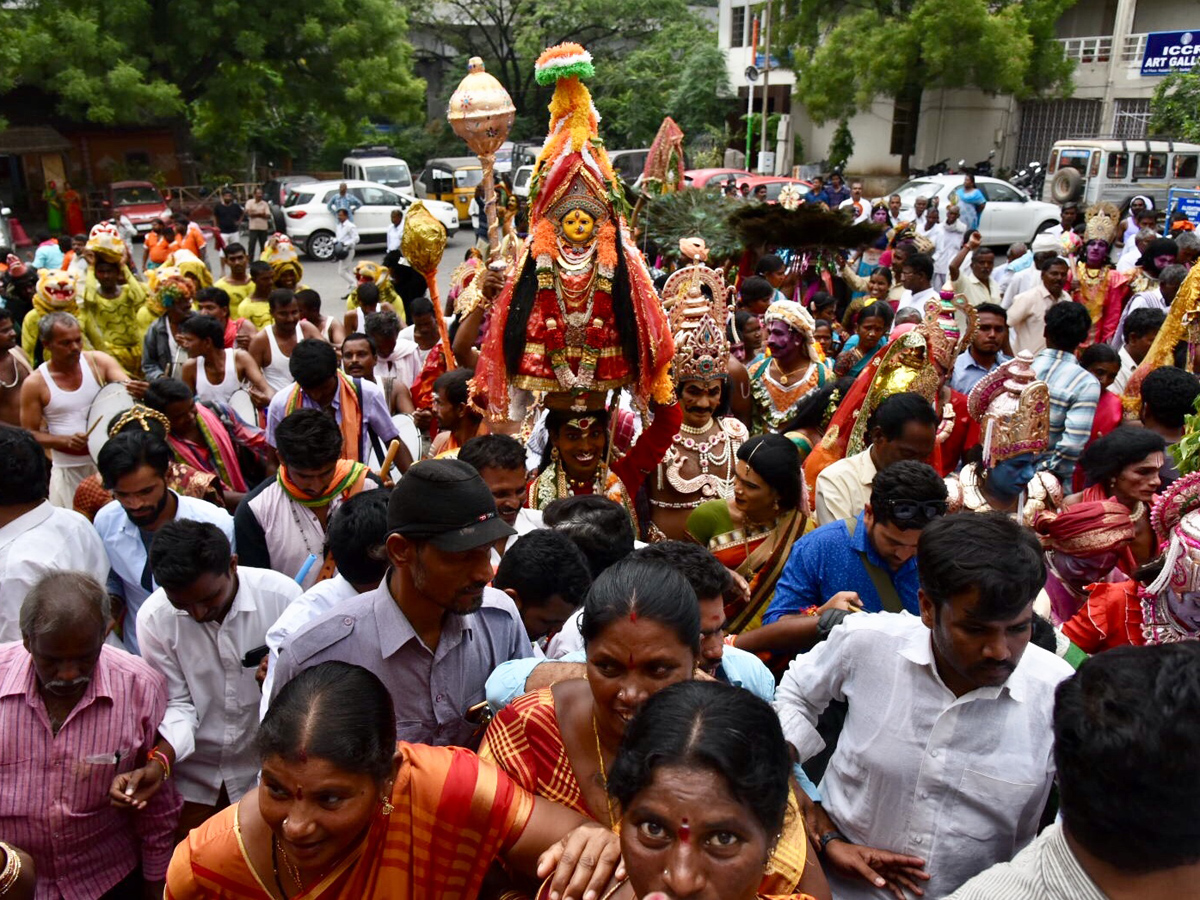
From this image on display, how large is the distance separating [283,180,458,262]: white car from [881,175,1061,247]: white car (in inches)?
399

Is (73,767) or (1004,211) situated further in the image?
(1004,211)

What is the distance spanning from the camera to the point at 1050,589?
3930mm

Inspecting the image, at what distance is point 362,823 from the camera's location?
2006 millimetres

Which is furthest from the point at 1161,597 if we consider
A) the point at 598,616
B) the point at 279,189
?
the point at 279,189

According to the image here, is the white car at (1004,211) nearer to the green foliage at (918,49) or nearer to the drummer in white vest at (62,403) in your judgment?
the green foliage at (918,49)

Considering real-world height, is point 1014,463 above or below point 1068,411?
above

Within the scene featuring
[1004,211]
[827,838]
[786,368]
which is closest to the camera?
[827,838]

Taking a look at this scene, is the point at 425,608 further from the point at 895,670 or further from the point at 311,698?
the point at 895,670

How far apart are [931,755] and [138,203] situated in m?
24.5

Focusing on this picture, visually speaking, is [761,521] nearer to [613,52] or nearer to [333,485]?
[333,485]

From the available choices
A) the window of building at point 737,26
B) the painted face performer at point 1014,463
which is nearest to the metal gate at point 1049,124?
the window of building at point 737,26

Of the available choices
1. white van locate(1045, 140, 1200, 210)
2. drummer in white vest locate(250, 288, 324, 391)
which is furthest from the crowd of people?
white van locate(1045, 140, 1200, 210)

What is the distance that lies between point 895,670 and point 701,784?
898 mm

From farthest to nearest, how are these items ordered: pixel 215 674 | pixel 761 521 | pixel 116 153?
pixel 116 153, pixel 761 521, pixel 215 674
